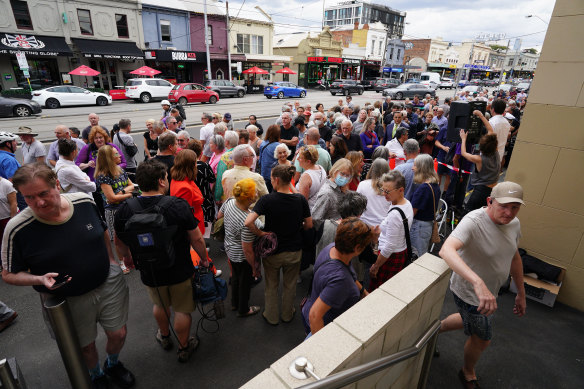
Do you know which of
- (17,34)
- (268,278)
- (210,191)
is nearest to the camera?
(268,278)

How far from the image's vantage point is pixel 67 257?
229cm

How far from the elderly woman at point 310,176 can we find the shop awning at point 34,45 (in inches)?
1056

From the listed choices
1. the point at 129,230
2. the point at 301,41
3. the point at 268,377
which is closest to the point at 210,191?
the point at 129,230

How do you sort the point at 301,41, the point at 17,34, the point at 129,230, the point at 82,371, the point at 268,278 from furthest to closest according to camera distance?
the point at 301,41 → the point at 17,34 → the point at 268,278 → the point at 129,230 → the point at 82,371

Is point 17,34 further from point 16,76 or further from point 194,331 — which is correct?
point 194,331

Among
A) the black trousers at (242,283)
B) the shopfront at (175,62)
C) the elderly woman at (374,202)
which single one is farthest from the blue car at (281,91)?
the black trousers at (242,283)

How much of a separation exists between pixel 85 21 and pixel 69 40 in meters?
2.10

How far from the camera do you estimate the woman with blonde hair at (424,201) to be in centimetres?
364

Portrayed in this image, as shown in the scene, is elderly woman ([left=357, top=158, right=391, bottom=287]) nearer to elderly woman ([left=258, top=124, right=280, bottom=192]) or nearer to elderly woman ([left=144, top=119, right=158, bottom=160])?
elderly woman ([left=258, top=124, right=280, bottom=192])

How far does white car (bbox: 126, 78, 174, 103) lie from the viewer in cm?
2272

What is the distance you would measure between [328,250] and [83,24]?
31011 mm

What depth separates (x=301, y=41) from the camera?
134ft

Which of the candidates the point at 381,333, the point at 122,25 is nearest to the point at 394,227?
the point at 381,333

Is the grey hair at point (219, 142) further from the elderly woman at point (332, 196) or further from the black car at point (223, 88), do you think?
the black car at point (223, 88)
